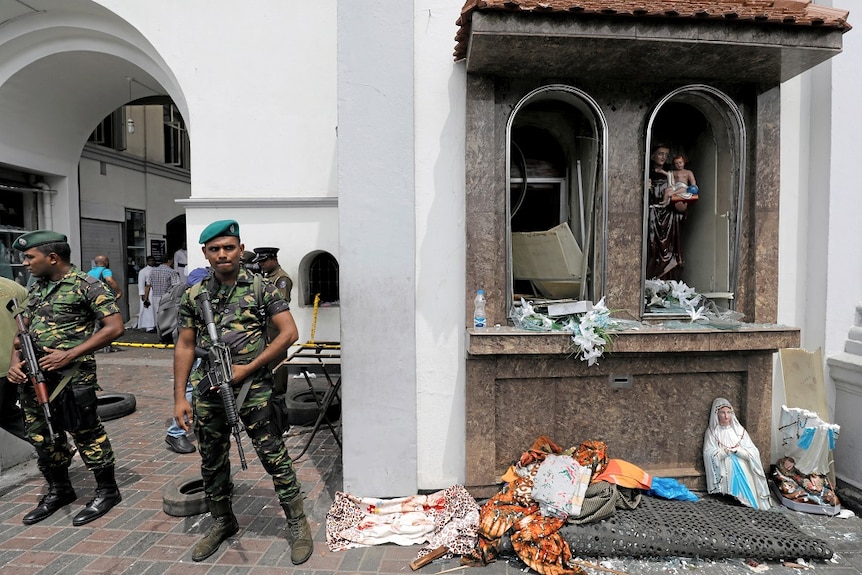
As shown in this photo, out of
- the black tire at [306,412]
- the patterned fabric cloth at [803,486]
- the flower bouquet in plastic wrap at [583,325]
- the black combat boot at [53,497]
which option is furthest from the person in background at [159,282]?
the patterned fabric cloth at [803,486]

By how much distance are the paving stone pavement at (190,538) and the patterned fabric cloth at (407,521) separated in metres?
0.08

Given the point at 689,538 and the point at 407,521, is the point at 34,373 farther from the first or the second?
the point at 689,538

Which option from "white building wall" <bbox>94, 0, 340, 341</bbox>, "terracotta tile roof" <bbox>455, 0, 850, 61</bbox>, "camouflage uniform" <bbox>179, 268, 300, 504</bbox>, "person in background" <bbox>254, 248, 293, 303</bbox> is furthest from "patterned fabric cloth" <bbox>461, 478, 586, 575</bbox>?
"white building wall" <bbox>94, 0, 340, 341</bbox>

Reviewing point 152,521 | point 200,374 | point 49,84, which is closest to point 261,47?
point 49,84

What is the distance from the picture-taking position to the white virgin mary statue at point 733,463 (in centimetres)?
375

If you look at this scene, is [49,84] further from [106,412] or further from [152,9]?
[106,412]

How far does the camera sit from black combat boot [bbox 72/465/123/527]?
3.62m

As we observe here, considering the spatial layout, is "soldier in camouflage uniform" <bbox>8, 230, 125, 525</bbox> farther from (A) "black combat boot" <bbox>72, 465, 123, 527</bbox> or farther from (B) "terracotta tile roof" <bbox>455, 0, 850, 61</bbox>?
(B) "terracotta tile roof" <bbox>455, 0, 850, 61</bbox>

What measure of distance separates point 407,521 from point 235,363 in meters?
1.68

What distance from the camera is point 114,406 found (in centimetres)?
601

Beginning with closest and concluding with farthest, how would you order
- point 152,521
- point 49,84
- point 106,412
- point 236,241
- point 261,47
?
1. point 236,241
2. point 152,521
3. point 106,412
4. point 261,47
5. point 49,84

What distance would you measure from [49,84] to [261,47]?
4.76 m

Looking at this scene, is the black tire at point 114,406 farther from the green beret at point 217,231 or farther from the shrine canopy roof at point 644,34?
the shrine canopy roof at point 644,34

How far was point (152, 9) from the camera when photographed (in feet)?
26.1
